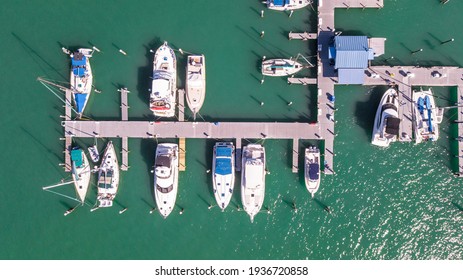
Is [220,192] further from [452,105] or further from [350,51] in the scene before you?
[452,105]

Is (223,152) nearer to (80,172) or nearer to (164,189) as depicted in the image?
(164,189)

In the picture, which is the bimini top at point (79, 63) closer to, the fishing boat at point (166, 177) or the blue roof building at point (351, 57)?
the fishing boat at point (166, 177)

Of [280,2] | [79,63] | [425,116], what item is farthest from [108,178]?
[425,116]

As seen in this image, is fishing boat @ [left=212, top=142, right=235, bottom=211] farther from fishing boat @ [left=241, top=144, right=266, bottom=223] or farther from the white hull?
the white hull

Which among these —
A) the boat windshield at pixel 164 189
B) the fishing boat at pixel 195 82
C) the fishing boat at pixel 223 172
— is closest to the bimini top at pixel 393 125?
the fishing boat at pixel 223 172

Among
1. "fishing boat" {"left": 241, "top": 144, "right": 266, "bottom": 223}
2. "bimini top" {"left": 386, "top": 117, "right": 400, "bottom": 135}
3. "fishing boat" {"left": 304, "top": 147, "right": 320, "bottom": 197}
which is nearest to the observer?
"bimini top" {"left": 386, "top": 117, "right": 400, "bottom": 135}

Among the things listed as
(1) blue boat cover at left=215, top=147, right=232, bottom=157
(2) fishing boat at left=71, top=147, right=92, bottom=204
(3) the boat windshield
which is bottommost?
(3) the boat windshield

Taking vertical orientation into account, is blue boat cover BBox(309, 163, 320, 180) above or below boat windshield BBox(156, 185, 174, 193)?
above

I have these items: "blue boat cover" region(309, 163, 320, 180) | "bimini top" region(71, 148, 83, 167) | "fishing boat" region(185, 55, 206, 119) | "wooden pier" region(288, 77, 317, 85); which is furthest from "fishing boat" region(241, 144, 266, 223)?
"bimini top" region(71, 148, 83, 167)
